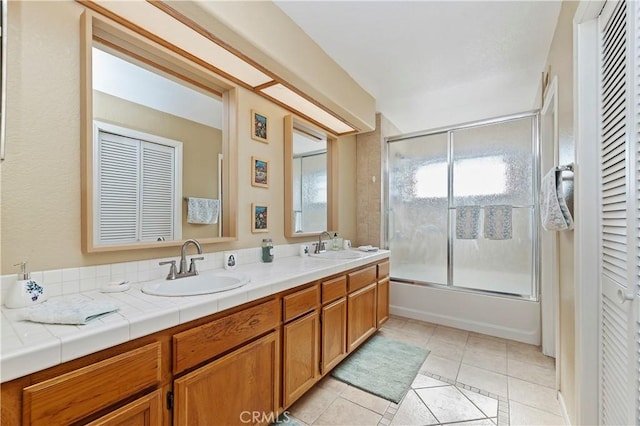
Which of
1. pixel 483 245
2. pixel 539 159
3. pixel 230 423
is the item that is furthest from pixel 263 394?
pixel 539 159

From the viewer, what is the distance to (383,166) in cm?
342

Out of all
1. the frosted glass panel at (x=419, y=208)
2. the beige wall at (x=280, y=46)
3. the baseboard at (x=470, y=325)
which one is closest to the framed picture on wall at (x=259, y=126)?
the beige wall at (x=280, y=46)

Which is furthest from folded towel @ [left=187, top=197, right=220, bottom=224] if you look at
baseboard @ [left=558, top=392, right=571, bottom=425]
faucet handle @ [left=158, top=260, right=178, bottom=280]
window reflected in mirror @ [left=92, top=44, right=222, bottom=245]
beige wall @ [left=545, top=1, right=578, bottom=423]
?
baseboard @ [left=558, top=392, right=571, bottom=425]

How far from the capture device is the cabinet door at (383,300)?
2.70m

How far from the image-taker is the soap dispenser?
39.6 inches

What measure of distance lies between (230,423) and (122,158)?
1.52 metres

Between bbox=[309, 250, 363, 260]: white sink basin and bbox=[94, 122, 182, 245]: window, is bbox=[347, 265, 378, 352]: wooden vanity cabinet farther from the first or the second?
bbox=[94, 122, 182, 245]: window

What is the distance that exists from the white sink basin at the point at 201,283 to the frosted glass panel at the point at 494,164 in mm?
2620

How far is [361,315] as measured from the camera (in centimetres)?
238

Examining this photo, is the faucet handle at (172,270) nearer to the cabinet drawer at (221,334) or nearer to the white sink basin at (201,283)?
the white sink basin at (201,283)

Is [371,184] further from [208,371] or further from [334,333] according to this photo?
[208,371]

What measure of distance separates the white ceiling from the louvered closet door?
87 centimetres

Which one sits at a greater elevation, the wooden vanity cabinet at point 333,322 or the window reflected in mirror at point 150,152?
the window reflected in mirror at point 150,152

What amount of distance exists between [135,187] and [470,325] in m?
3.29
